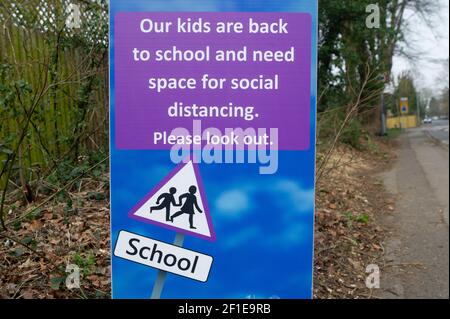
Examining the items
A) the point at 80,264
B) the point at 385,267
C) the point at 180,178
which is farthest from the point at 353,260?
the point at 180,178

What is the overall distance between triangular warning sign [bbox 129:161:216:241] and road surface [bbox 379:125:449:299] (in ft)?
7.56

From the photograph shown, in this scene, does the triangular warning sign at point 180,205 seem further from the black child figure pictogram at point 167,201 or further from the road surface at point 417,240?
the road surface at point 417,240

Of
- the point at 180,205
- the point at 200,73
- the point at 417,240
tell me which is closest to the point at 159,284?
the point at 180,205

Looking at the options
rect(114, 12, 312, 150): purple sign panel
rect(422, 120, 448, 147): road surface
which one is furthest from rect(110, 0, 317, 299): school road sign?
rect(422, 120, 448, 147): road surface

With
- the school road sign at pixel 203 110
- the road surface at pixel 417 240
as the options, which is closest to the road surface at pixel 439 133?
the road surface at pixel 417 240

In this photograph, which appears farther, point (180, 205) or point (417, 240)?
point (417, 240)

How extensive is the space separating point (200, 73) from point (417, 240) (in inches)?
172

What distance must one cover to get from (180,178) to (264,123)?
0.48 m

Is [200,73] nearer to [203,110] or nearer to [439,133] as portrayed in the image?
[203,110]

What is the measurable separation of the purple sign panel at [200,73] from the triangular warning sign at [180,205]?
15 cm

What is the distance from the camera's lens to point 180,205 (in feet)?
7.24

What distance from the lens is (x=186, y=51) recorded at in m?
2.15

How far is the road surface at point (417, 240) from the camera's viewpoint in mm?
4109

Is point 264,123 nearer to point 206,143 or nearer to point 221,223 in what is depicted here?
point 206,143
